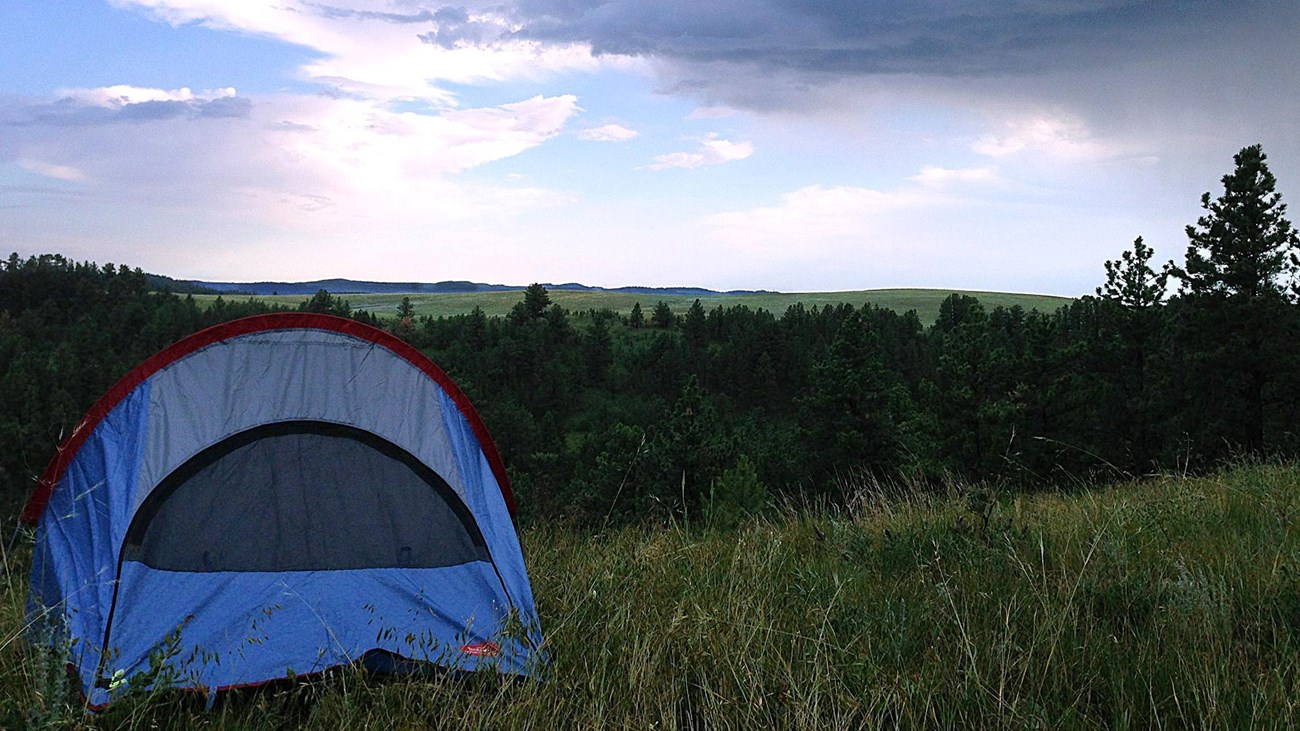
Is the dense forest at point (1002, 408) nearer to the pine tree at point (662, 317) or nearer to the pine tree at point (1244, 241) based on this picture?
the pine tree at point (1244, 241)

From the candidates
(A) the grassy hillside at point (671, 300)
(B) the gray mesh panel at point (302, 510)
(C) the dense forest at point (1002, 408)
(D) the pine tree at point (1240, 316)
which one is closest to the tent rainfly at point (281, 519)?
(B) the gray mesh panel at point (302, 510)

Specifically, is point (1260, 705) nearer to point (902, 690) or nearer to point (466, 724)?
point (902, 690)

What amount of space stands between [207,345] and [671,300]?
18688 centimetres

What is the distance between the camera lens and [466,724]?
2604mm

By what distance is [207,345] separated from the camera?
14.1 ft

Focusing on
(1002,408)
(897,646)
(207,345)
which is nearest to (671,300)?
(1002,408)

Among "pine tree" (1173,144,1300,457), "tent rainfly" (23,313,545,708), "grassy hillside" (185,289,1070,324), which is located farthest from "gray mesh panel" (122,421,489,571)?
"grassy hillside" (185,289,1070,324)

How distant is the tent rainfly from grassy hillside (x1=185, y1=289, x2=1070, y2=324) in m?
134

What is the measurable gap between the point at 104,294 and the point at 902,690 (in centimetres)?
12401

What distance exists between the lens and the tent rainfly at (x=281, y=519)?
3330mm

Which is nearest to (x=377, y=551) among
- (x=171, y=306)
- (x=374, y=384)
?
(x=374, y=384)

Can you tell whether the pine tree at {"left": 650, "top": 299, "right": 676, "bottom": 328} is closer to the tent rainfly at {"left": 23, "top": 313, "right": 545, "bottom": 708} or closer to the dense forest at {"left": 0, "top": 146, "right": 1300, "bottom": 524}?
the dense forest at {"left": 0, "top": 146, "right": 1300, "bottom": 524}

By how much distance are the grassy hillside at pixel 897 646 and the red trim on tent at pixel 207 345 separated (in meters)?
0.65

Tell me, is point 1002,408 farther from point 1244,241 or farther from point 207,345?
point 207,345
